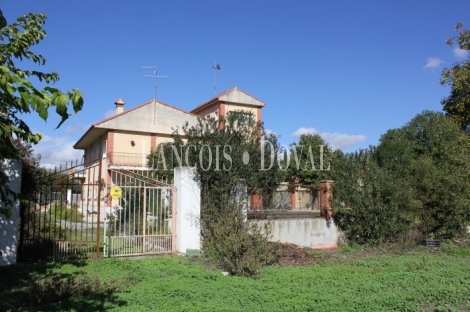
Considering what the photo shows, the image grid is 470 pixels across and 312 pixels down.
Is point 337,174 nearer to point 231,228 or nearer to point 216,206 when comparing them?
point 216,206

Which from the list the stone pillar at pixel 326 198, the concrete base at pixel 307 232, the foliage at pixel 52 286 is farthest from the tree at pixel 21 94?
the stone pillar at pixel 326 198

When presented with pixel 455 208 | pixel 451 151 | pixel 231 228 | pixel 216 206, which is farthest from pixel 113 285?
pixel 451 151

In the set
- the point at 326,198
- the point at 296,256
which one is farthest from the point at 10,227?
the point at 326,198

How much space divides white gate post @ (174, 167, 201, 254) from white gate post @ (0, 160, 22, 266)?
407 centimetres

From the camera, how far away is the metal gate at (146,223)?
10555 mm

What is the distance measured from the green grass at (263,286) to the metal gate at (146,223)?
0.83 metres

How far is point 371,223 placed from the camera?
42.9 ft

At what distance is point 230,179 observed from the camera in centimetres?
1200

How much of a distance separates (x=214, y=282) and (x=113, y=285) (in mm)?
1870

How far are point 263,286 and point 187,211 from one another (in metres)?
Answer: 4.55

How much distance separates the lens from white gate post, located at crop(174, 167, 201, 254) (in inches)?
434

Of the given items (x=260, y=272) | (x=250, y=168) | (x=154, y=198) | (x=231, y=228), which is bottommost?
(x=260, y=272)

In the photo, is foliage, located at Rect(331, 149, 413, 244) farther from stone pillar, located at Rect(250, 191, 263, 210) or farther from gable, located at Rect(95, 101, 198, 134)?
gable, located at Rect(95, 101, 198, 134)

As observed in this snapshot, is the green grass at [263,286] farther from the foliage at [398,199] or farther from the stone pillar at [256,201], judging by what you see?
the stone pillar at [256,201]
